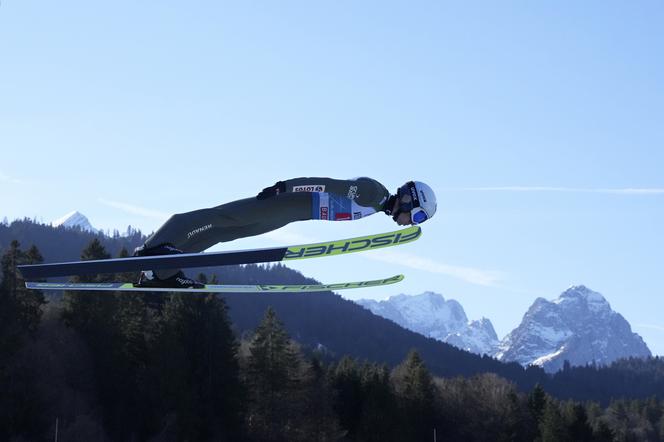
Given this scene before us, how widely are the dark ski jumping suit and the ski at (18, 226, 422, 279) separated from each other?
1.46ft

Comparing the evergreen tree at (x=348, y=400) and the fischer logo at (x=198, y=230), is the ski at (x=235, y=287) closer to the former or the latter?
the fischer logo at (x=198, y=230)

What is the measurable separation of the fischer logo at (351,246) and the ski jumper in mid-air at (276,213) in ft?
1.32

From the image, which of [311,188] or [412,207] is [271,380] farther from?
[311,188]

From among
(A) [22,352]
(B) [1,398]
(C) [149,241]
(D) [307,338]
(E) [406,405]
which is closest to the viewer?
(C) [149,241]

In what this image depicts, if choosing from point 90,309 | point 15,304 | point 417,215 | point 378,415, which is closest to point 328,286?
point 417,215

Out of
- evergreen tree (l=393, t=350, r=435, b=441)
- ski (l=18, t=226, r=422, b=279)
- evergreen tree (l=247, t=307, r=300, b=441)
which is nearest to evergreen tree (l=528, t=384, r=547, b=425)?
evergreen tree (l=393, t=350, r=435, b=441)

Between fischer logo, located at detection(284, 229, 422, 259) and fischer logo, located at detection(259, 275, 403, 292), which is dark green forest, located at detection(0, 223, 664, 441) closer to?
fischer logo, located at detection(259, 275, 403, 292)

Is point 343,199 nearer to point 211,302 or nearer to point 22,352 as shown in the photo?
point 22,352

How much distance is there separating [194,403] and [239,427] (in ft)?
11.8

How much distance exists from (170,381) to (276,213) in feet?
136

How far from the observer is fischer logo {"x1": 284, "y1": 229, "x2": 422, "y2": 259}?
37.7 feet

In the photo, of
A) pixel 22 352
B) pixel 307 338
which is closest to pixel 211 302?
pixel 22 352

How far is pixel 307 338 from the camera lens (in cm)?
19112

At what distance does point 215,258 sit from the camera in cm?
1091
